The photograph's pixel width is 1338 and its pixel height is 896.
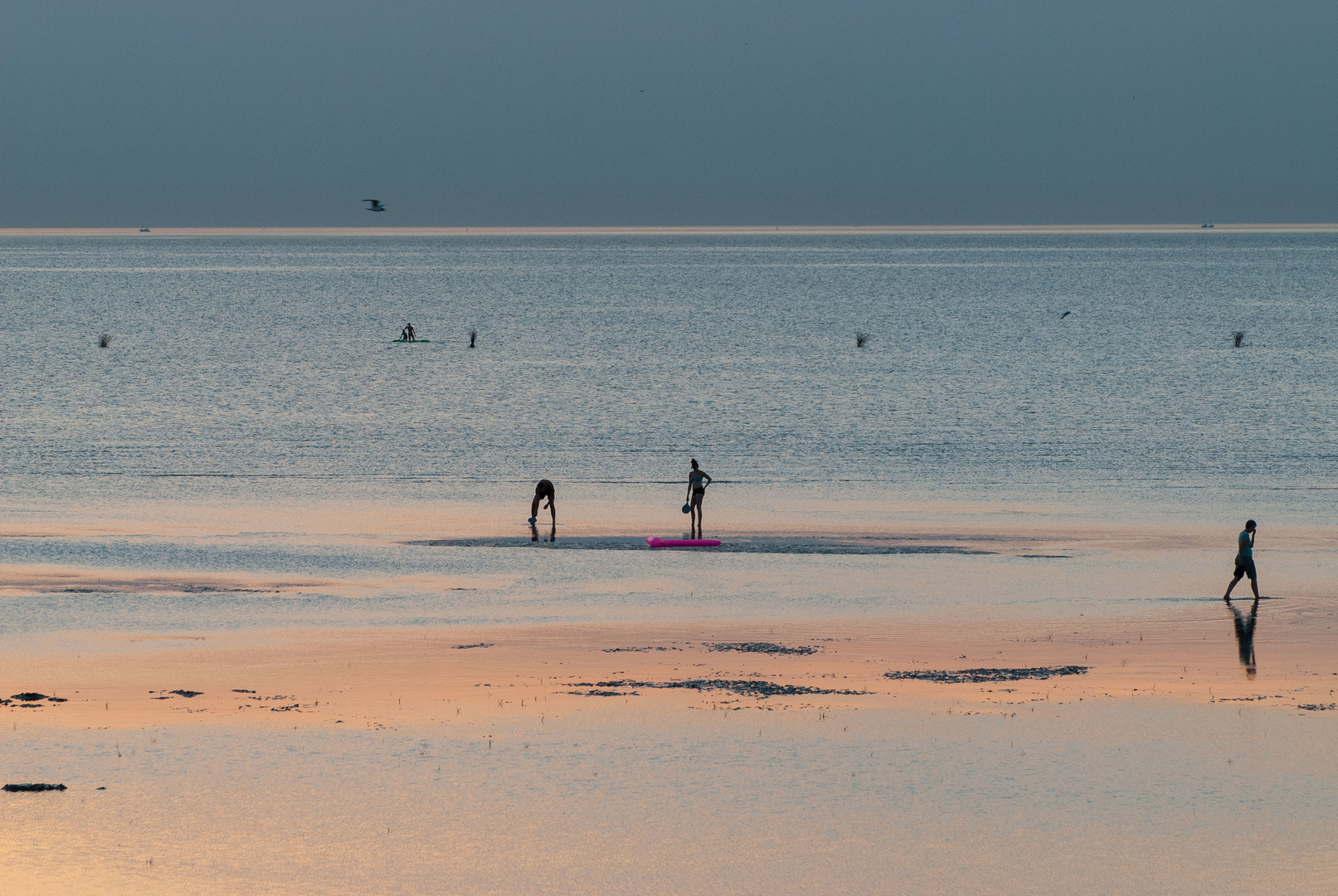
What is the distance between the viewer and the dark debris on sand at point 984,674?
20469 mm

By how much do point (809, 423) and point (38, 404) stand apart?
3331cm

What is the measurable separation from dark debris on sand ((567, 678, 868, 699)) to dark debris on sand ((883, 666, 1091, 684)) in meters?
1.16

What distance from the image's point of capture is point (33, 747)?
679 inches

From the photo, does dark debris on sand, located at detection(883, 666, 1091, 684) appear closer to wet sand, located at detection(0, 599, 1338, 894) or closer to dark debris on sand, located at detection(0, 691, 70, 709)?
wet sand, located at detection(0, 599, 1338, 894)

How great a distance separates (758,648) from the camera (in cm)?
2222

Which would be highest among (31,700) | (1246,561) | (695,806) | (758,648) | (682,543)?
(682,543)

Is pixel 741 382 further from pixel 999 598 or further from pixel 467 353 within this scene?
pixel 999 598

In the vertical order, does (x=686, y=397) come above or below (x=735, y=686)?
above

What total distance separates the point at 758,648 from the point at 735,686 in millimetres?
2240

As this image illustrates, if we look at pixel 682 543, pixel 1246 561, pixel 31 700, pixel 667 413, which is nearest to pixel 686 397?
pixel 667 413

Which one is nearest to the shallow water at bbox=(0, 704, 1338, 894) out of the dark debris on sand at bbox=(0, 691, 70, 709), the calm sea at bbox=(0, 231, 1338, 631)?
the dark debris on sand at bbox=(0, 691, 70, 709)

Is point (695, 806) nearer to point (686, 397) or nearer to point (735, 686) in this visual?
point (735, 686)

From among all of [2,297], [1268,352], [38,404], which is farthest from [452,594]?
[2,297]

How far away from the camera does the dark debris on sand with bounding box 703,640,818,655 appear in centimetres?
2202
